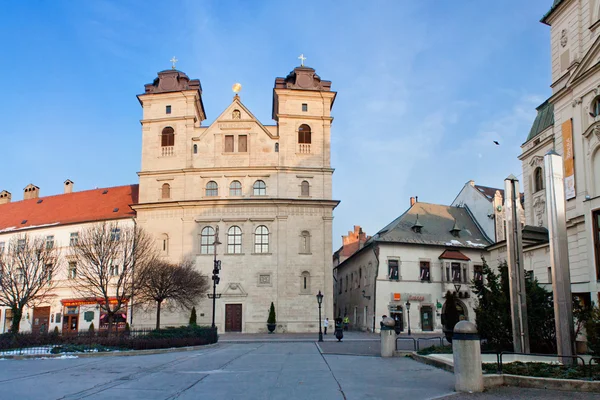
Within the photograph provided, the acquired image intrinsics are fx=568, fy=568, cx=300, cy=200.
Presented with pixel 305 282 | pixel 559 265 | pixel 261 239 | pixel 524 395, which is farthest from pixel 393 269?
pixel 524 395

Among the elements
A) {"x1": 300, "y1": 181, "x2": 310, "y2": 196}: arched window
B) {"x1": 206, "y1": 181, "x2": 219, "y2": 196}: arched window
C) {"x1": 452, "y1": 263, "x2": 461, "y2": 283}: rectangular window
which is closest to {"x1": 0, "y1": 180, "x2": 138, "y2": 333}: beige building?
{"x1": 206, "y1": 181, "x2": 219, "y2": 196}: arched window

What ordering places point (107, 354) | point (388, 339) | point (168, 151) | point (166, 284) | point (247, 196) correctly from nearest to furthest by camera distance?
point (388, 339) → point (107, 354) → point (166, 284) → point (247, 196) → point (168, 151)

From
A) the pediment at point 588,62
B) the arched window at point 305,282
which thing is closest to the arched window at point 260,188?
the arched window at point 305,282

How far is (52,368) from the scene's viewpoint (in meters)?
16.8

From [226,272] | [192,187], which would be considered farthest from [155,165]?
[226,272]

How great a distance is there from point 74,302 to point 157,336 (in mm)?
30157

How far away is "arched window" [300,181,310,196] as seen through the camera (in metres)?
50.6

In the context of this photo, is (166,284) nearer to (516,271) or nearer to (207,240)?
(207,240)

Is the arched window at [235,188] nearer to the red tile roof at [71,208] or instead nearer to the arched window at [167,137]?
the arched window at [167,137]

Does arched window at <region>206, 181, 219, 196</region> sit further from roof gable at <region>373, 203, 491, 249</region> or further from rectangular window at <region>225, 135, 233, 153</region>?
roof gable at <region>373, 203, 491, 249</region>

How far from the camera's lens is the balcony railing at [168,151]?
52.2 m

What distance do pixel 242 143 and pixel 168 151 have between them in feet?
22.7

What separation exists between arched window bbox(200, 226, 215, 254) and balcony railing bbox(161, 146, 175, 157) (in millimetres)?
7773

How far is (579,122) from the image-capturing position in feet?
81.0
